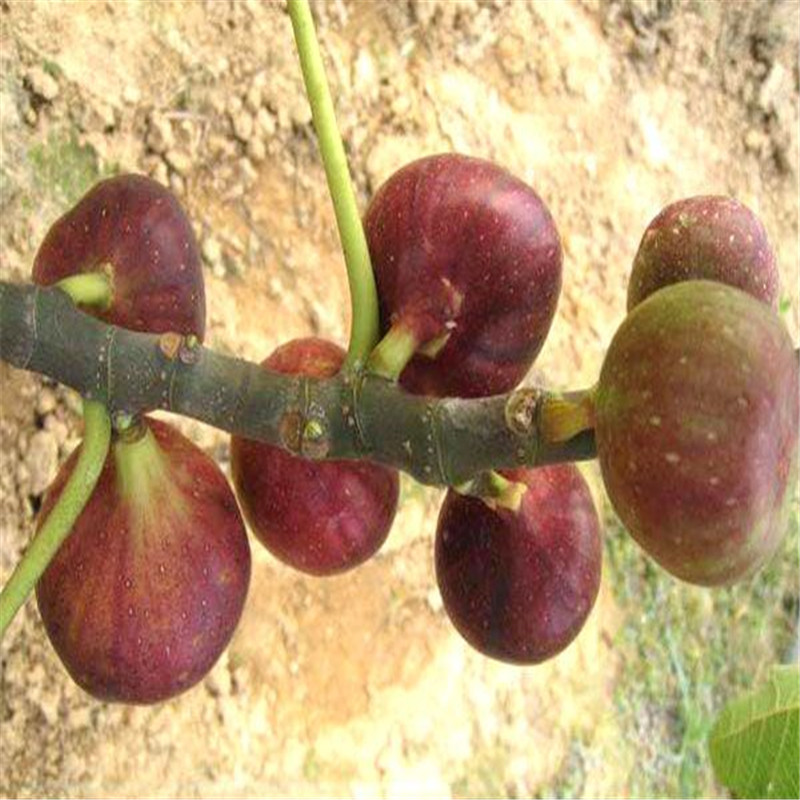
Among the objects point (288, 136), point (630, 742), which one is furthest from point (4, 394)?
point (630, 742)

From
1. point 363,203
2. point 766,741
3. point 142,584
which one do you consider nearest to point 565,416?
point 142,584

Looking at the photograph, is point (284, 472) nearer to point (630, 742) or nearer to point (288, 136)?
point (288, 136)

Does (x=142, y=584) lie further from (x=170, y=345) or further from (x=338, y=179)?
(x=338, y=179)

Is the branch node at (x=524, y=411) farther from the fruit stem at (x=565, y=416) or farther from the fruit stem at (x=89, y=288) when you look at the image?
the fruit stem at (x=89, y=288)

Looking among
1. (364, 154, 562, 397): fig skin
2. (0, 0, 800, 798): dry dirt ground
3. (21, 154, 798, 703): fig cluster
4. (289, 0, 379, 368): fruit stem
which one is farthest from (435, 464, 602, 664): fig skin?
(0, 0, 800, 798): dry dirt ground

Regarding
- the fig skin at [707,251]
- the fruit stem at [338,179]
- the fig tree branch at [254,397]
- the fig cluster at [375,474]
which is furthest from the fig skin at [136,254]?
the fig skin at [707,251]
